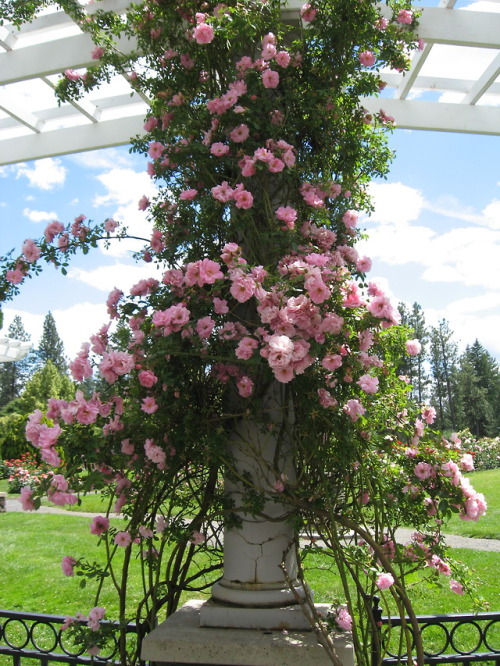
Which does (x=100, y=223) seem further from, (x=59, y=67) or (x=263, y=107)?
(x=59, y=67)

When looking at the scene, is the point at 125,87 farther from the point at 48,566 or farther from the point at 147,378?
the point at 48,566

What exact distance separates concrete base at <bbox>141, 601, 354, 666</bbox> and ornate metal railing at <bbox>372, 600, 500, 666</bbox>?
0.24m

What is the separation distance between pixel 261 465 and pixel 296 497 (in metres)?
0.17

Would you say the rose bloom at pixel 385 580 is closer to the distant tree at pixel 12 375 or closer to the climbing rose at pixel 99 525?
the climbing rose at pixel 99 525

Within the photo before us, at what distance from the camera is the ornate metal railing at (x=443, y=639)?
219 centimetres

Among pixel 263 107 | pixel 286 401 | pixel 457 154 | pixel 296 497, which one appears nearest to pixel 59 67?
pixel 263 107

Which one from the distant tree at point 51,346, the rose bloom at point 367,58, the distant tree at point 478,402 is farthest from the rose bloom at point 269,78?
the distant tree at point 51,346

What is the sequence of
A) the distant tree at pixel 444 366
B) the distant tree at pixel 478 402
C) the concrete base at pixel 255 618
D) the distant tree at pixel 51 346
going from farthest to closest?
the distant tree at pixel 51 346 < the distant tree at pixel 444 366 < the distant tree at pixel 478 402 < the concrete base at pixel 255 618

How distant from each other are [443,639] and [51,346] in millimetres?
50688

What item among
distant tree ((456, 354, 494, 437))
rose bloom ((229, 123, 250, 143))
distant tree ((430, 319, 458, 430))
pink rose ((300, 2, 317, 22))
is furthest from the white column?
distant tree ((430, 319, 458, 430))

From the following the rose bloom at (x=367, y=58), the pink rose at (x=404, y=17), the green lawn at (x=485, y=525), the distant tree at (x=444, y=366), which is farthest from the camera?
the distant tree at (x=444, y=366)

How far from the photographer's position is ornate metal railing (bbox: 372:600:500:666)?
2.19 m

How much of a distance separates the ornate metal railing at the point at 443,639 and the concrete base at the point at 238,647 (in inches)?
9.6

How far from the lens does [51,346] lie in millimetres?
51031
